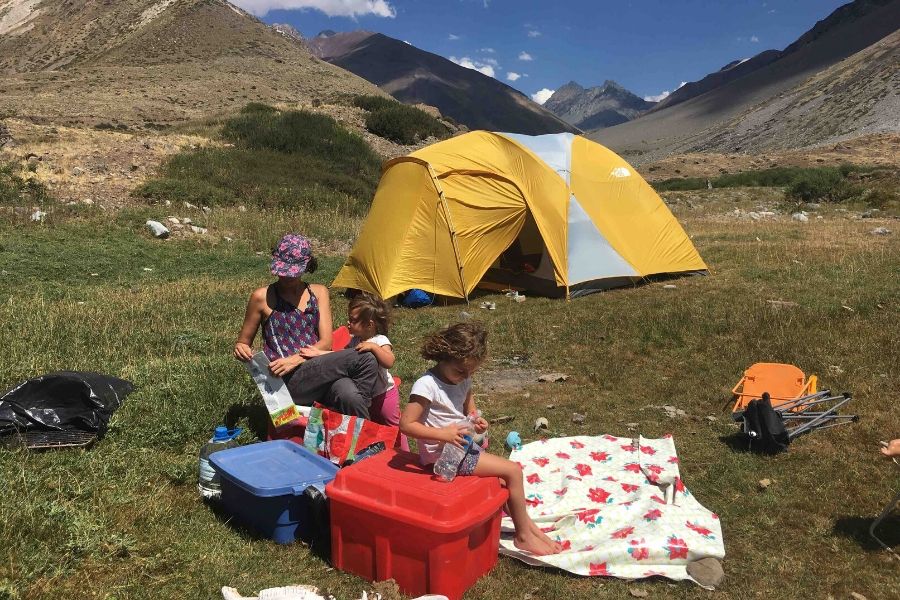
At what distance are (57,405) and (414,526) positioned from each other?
9.49 ft

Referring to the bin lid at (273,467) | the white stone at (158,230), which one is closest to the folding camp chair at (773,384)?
the bin lid at (273,467)

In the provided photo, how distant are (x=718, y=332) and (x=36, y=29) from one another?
103 metres

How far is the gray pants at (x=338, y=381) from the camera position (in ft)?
15.0

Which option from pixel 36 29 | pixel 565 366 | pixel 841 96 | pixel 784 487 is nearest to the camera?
pixel 784 487

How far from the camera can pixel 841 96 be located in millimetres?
64188

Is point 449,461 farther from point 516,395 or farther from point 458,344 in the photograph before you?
point 516,395

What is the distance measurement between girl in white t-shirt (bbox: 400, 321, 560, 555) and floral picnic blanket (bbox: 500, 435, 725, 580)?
22cm

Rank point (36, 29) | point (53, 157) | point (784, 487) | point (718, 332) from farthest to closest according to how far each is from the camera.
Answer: point (36, 29), point (53, 157), point (718, 332), point (784, 487)

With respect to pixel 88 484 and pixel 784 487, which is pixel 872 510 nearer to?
pixel 784 487

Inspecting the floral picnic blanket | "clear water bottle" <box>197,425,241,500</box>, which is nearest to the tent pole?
the floral picnic blanket

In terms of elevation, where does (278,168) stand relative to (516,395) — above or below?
above

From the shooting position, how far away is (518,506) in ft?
12.3

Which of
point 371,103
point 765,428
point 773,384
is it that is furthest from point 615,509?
point 371,103

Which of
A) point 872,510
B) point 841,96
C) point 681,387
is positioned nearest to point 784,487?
point 872,510
